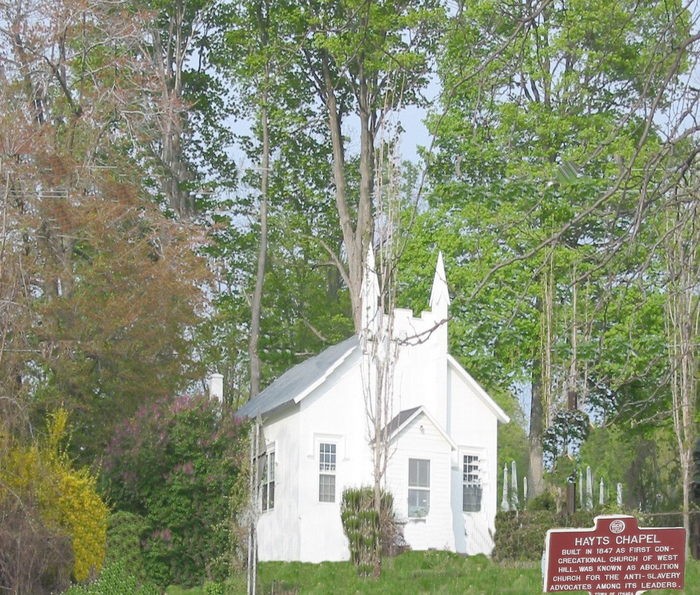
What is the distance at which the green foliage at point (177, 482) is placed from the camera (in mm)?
22656

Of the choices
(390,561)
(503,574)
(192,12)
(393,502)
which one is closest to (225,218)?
(192,12)

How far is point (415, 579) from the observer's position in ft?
66.0

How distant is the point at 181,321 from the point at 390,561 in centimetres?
703

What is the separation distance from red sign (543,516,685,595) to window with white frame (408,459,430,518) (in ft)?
54.2

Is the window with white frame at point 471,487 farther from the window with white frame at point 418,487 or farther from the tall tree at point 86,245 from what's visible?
the tall tree at point 86,245

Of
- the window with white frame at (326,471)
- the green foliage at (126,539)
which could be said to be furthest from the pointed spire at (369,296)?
the green foliage at (126,539)

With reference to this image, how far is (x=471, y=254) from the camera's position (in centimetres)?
3353

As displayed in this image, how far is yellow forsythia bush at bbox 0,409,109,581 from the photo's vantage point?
67.2 feet

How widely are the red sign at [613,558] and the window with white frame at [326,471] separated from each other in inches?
670

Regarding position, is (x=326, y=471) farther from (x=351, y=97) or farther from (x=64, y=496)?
(x=351, y=97)

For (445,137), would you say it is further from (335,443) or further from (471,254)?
(335,443)

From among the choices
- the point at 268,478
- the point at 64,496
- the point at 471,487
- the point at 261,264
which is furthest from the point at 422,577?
the point at 261,264

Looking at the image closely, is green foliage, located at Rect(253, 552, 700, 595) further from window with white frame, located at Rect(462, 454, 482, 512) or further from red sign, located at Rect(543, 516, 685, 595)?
red sign, located at Rect(543, 516, 685, 595)

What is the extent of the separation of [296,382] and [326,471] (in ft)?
10.3
